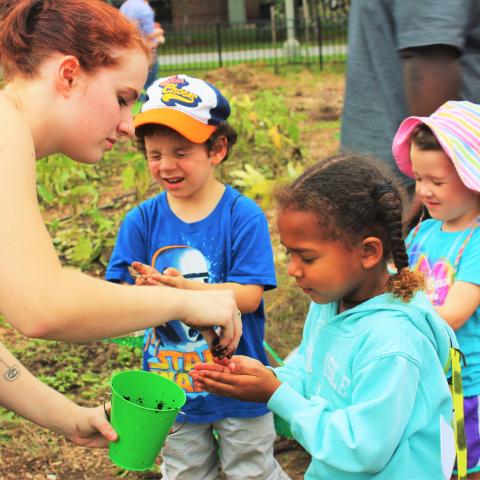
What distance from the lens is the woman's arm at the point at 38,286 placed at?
5.20 ft

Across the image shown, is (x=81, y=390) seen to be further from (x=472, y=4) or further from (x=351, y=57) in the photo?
(x=472, y=4)

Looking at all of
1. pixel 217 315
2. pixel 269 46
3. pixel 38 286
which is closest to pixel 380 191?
A: pixel 217 315

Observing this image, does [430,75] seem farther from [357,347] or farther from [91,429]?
[91,429]

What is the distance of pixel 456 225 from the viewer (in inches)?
107

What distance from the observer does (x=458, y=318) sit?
8.29 ft

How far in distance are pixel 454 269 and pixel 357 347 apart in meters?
0.80

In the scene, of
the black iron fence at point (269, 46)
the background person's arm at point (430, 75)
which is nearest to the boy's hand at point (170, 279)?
the background person's arm at point (430, 75)

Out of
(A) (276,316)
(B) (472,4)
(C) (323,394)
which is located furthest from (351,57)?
(A) (276,316)

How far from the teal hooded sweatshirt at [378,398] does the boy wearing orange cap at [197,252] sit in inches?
23.7

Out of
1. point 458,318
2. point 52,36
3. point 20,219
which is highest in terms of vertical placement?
point 52,36

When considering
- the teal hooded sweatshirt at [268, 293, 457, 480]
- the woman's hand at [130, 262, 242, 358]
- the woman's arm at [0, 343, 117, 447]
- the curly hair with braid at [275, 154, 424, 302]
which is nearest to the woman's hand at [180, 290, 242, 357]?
the woman's hand at [130, 262, 242, 358]

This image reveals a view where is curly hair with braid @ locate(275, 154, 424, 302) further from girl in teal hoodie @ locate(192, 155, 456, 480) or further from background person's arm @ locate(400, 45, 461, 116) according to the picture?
background person's arm @ locate(400, 45, 461, 116)

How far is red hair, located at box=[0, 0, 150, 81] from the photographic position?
5.93 feet

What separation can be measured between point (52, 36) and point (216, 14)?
29.1m
